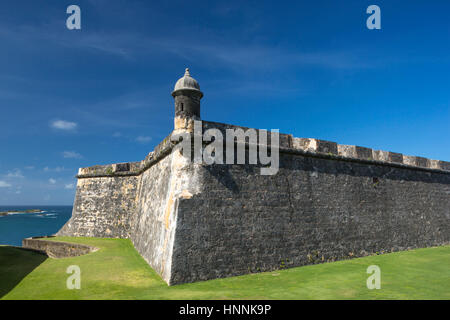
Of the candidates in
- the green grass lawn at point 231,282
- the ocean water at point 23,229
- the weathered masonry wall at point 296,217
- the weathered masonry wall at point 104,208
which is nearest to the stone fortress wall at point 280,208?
Result: the weathered masonry wall at point 296,217

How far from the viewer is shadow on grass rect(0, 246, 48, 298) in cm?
743

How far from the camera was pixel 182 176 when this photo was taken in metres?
8.06

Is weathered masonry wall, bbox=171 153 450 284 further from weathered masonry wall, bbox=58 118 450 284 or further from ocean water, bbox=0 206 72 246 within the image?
ocean water, bbox=0 206 72 246

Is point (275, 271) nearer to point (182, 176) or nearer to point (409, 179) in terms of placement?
point (182, 176)

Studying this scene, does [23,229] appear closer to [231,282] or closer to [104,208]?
[104,208]

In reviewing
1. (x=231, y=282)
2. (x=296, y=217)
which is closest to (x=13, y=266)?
(x=231, y=282)

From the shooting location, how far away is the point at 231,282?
7.40 metres

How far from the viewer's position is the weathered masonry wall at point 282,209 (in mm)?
7875

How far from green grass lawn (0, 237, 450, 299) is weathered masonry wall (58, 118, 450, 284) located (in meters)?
0.53

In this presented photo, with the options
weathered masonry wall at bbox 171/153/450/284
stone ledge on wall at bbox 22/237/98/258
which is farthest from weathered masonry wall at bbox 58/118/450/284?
stone ledge on wall at bbox 22/237/98/258

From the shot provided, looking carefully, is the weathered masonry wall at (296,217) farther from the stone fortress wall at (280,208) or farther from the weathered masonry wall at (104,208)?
the weathered masonry wall at (104,208)

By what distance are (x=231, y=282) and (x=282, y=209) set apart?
3104 millimetres
